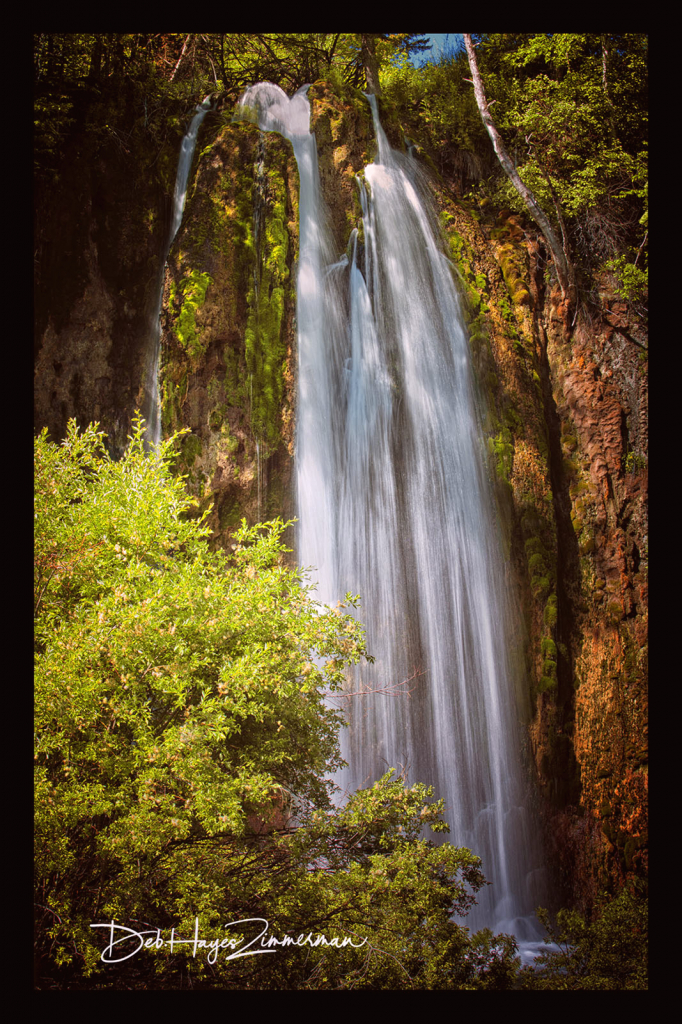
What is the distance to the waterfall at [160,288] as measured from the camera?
4.73 metres


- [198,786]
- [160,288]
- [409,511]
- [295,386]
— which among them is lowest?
[198,786]

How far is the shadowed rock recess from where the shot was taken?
4.30 m

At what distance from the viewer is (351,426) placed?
459 cm

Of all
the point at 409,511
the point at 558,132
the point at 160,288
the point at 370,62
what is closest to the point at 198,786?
the point at 409,511

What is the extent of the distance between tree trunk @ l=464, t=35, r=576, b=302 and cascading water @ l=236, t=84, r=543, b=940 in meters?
0.81

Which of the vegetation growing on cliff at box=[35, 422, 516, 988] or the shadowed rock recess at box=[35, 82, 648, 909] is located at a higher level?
the shadowed rock recess at box=[35, 82, 648, 909]

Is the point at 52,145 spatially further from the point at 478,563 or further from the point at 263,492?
the point at 478,563

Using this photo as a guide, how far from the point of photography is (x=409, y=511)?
4430 millimetres

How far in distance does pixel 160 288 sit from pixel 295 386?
1385 mm
